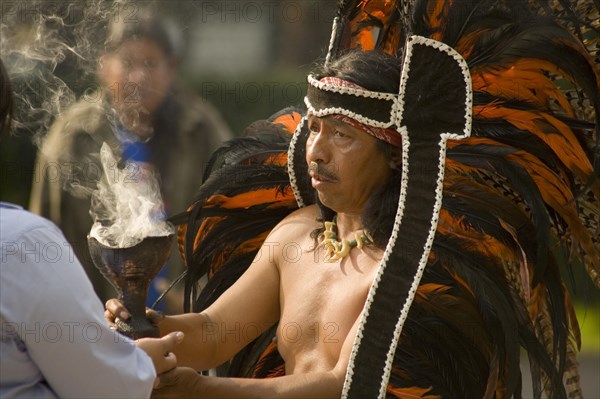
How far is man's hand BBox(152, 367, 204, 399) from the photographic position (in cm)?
305

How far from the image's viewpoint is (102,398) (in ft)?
7.91

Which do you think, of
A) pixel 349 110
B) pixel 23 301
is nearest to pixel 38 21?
pixel 349 110

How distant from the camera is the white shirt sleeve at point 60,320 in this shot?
2.31m

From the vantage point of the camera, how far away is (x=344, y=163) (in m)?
3.34

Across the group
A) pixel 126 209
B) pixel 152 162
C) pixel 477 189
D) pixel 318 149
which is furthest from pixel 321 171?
pixel 152 162

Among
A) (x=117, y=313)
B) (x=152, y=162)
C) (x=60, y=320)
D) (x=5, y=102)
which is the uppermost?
(x=5, y=102)

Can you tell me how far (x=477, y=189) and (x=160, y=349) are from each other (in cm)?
113

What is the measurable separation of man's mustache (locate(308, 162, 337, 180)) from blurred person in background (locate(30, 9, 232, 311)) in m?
1.34

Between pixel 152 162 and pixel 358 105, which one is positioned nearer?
pixel 358 105

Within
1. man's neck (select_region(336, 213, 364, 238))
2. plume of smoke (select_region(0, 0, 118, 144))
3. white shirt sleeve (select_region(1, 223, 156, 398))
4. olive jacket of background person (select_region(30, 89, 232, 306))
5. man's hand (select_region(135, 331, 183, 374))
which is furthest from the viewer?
olive jacket of background person (select_region(30, 89, 232, 306))

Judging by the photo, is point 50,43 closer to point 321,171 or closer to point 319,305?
point 321,171

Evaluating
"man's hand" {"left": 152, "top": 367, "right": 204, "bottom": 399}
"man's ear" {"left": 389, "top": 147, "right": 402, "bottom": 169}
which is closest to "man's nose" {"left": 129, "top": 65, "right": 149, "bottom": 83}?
"man's ear" {"left": 389, "top": 147, "right": 402, "bottom": 169}

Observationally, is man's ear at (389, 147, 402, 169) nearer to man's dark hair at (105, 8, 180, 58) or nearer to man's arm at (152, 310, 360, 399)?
man's arm at (152, 310, 360, 399)

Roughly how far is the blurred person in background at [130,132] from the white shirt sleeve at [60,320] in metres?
2.21
